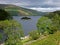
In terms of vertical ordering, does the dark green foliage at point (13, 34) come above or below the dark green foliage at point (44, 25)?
above

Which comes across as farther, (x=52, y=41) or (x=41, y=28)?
(x=41, y=28)

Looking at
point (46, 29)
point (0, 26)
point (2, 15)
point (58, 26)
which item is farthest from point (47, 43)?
point (2, 15)

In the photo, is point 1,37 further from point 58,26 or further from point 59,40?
point 59,40

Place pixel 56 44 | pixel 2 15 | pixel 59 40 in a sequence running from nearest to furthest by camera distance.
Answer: pixel 56 44 < pixel 59 40 < pixel 2 15

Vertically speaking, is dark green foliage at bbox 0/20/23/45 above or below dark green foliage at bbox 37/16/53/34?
above

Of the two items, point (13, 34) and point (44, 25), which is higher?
point (13, 34)

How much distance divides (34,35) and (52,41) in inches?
1019

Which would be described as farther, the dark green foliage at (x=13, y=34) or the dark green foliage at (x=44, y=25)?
the dark green foliage at (x=44, y=25)

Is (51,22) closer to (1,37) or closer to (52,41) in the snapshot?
(1,37)

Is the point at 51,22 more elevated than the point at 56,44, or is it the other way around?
the point at 56,44

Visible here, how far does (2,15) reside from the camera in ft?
257

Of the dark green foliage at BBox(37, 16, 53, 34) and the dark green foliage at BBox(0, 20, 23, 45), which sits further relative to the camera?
the dark green foliage at BBox(37, 16, 53, 34)

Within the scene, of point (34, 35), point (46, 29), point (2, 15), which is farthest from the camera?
point (2, 15)

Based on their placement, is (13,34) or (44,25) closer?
(13,34)
